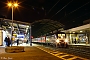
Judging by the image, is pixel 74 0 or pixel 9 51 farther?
pixel 74 0

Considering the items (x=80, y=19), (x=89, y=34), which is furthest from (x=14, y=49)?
(x=80, y=19)

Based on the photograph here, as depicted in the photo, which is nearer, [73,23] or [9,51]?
[9,51]

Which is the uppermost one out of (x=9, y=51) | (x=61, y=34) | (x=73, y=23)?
(x=73, y=23)

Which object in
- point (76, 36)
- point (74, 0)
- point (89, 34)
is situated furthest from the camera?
point (76, 36)

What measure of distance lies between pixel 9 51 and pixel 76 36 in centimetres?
3633

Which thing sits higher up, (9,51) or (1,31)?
(1,31)

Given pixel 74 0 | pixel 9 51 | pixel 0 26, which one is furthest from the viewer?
pixel 0 26

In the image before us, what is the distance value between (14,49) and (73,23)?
49778 millimetres

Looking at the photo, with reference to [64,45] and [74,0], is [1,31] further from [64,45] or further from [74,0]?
[74,0]

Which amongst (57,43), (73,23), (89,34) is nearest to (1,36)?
(57,43)

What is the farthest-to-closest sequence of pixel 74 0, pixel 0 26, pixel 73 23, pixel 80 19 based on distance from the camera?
pixel 73 23, pixel 80 19, pixel 0 26, pixel 74 0

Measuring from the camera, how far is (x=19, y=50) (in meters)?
24.1

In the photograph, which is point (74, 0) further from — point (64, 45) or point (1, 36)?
point (1, 36)

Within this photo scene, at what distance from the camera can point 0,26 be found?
1553 inches
